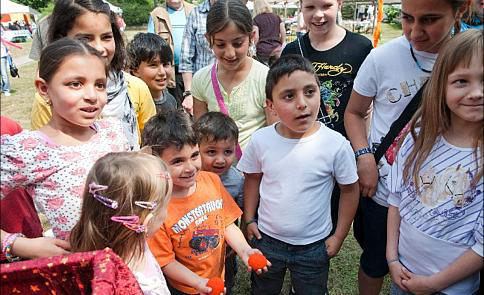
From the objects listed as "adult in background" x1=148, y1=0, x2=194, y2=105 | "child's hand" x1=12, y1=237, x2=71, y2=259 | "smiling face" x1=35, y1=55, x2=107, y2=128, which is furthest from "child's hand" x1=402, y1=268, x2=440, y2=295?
"adult in background" x1=148, y1=0, x2=194, y2=105

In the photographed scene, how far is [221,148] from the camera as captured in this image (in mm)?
2201

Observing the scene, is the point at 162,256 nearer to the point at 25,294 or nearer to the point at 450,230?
the point at 25,294

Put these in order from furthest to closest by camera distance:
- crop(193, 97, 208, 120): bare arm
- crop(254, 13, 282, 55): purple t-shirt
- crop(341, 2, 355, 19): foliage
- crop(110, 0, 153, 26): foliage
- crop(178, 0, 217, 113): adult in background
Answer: crop(341, 2, 355, 19): foliage, crop(110, 0, 153, 26): foliage, crop(254, 13, 282, 55): purple t-shirt, crop(178, 0, 217, 113): adult in background, crop(193, 97, 208, 120): bare arm

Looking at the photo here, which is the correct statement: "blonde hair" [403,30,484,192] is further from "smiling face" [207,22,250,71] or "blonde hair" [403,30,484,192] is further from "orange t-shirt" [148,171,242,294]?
"smiling face" [207,22,250,71]

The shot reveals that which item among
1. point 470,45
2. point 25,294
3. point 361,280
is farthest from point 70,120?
point 361,280

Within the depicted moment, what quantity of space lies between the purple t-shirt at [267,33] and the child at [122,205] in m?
4.34

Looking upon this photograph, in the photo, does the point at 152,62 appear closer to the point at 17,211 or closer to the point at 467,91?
the point at 17,211

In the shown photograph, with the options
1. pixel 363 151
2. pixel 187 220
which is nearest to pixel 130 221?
pixel 187 220

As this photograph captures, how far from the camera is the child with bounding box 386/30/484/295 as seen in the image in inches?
51.3

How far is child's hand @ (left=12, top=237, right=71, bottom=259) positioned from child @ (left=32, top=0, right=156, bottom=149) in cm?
70

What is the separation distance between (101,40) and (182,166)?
79 cm

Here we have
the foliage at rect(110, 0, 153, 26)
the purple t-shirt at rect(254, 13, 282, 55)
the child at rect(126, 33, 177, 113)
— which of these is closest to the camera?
the child at rect(126, 33, 177, 113)

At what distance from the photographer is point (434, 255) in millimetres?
1469

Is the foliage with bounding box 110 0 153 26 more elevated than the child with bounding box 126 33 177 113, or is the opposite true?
the child with bounding box 126 33 177 113
